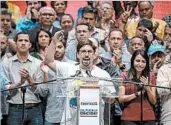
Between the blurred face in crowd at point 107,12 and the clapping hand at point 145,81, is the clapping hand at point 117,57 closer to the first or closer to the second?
the clapping hand at point 145,81

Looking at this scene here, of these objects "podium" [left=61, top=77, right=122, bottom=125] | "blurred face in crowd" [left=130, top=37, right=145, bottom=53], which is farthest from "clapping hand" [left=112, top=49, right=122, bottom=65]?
"podium" [left=61, top=77, right=122, bottom=125]

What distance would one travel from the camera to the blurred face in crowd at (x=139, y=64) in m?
5.21

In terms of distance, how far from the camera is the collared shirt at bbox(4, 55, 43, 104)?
5.29 meters

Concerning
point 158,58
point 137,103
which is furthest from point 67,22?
point 137,103

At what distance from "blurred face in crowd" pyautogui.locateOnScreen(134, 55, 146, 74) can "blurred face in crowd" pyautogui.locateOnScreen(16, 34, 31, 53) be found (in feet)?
3.68

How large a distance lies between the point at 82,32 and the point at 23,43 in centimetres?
68

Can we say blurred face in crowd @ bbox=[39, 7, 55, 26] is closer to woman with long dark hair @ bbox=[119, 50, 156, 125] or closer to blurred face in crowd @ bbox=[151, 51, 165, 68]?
blurred face in crowd @ bbox=[151, 51, 165, 68]

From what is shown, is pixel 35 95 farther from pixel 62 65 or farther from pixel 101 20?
pixel 101 20

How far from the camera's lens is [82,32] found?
19.1 feet

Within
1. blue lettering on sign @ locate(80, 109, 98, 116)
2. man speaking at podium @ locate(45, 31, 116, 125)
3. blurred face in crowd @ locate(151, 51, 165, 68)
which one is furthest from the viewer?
blurred face in crowd @ locate(151, 51, 165, 68)

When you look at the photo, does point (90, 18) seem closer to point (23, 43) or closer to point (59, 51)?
point (59, 51)

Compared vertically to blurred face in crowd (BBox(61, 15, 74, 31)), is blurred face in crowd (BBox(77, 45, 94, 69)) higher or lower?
lower

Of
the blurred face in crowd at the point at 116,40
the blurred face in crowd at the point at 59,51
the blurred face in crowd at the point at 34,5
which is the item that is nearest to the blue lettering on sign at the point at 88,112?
the blurred face in crowd at the point at 59,51

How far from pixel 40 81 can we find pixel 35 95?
148 mm
